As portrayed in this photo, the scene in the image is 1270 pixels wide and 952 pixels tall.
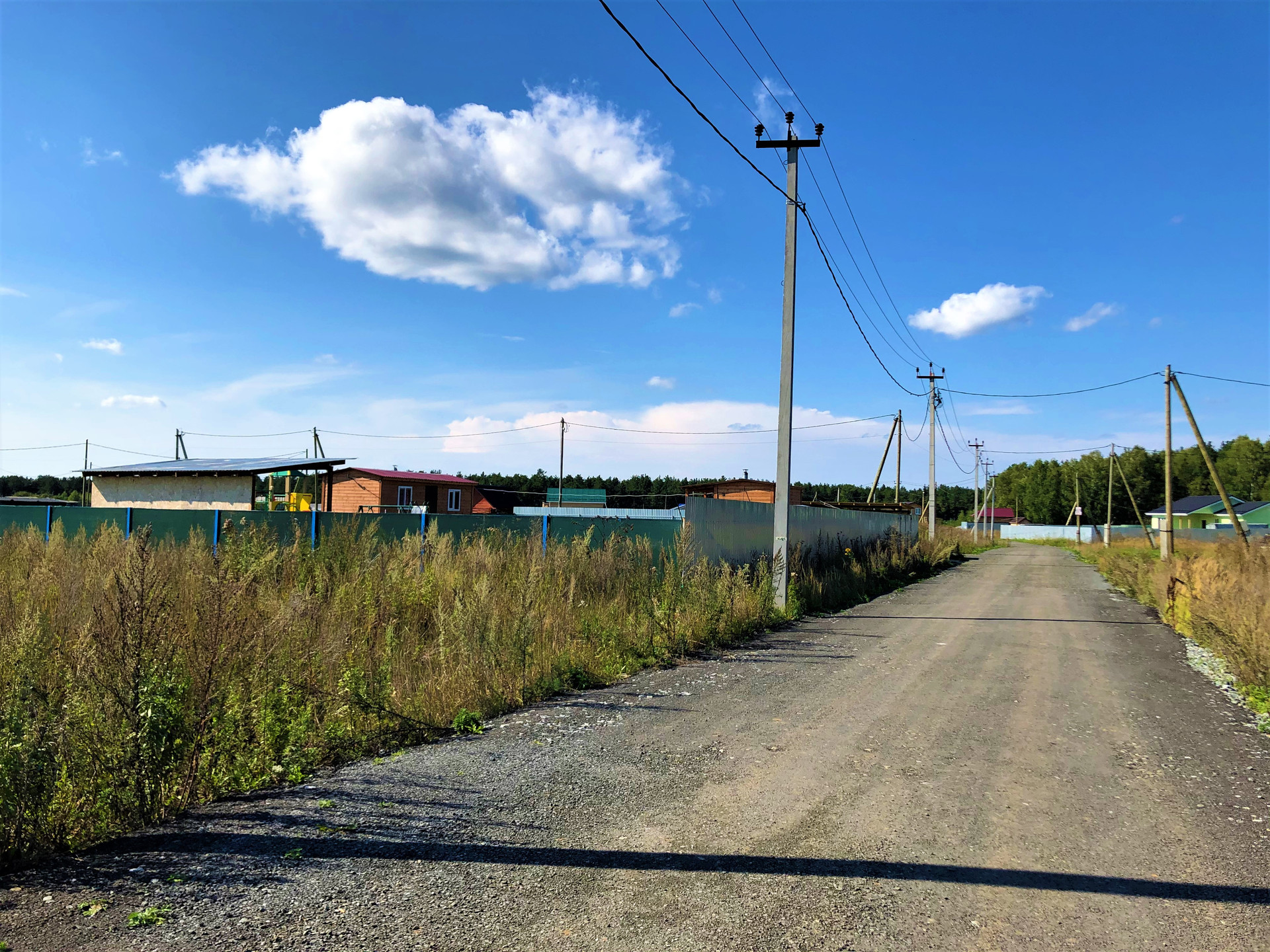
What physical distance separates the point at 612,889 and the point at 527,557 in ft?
27.4

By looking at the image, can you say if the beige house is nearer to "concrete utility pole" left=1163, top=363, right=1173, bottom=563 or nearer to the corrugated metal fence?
the corrugated metal fence

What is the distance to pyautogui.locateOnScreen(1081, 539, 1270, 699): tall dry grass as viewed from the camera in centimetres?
816

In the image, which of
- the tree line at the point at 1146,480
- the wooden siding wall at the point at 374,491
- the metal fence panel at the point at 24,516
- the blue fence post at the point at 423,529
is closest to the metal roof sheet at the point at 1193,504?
the tree line at the point at 1146,480

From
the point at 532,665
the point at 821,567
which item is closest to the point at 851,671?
the point at 532,665

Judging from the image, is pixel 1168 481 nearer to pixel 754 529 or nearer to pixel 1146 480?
pixel 754 529

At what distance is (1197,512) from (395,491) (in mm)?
68932

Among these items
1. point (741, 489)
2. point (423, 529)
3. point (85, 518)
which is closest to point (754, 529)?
point (423, 529)

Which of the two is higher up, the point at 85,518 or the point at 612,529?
the point at 612,529

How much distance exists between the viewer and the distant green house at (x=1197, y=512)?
220 ft

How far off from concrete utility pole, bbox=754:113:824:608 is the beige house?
15.7m

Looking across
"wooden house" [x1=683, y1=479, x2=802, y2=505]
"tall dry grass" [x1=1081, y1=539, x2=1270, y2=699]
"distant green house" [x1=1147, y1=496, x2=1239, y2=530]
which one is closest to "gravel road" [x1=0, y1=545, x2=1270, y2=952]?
"tall dry grass" [x1=1081, y1=539, x2=1270, y2=699]

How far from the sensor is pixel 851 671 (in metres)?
8.50

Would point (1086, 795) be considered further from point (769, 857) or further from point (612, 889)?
point (612, 889)

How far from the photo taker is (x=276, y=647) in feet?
18.1
